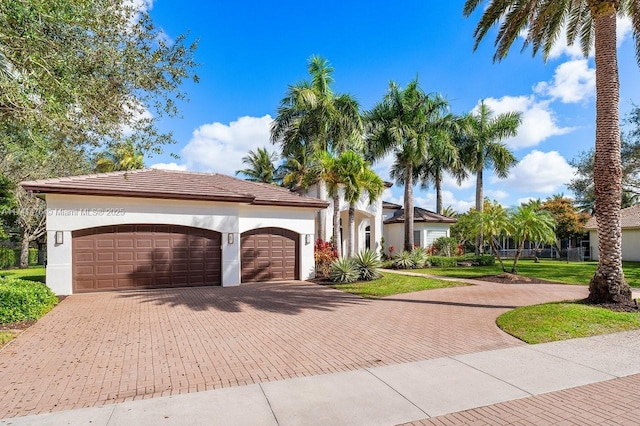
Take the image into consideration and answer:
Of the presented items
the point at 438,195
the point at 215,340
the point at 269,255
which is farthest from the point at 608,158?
the point at 438,195

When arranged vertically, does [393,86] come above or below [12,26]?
above

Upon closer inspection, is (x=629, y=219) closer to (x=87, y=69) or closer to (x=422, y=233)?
(x=422, y=233)

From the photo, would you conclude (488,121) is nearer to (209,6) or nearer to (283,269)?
(283,269)

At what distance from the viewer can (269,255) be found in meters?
17.4

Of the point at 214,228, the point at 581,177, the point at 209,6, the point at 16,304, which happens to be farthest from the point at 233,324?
the point at 581,177

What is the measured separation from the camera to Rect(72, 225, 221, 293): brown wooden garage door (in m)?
13.8

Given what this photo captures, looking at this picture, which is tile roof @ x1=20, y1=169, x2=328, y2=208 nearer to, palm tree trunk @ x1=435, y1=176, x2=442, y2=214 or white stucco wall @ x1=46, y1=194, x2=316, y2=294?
white stucco wall @ x1=46, y1=194, x2=316, y2=294

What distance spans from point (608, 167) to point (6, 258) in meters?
39.1

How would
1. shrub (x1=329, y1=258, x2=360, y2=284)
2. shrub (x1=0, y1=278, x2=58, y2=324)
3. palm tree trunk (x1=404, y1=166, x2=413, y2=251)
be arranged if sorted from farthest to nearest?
palm tree trunk (x1=404, y1=166, x2=413, y2=251)
shrub (x1=329, y1=258, x2=360, y2=284)
shrub (x1=0, y1=278, x2=58, y2=324)

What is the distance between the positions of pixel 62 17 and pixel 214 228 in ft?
31.8

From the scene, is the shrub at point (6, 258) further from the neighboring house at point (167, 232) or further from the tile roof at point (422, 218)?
the tile roof at point (422, 218)

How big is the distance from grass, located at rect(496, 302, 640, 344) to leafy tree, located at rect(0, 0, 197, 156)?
36.2 feet

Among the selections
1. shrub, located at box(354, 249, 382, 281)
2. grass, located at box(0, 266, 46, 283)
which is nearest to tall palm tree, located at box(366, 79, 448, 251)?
shrub, located at box(354, 249, 382, 281)

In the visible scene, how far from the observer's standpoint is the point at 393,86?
80.6 feet
